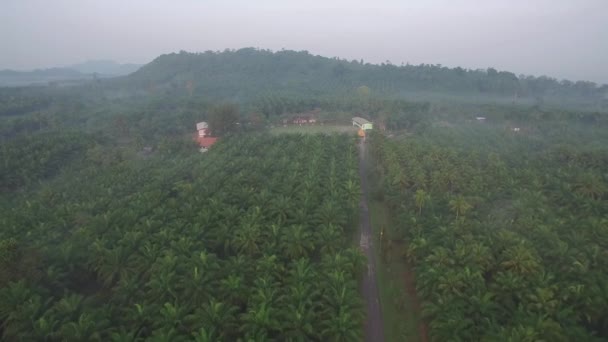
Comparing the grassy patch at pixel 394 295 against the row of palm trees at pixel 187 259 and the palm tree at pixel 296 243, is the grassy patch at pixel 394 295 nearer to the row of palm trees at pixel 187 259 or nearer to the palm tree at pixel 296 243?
the row of palm trees at pixel 187 259

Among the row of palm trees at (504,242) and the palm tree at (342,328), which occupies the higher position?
the row of palm trees at (504,242)

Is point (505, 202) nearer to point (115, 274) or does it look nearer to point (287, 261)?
point (287, 261)

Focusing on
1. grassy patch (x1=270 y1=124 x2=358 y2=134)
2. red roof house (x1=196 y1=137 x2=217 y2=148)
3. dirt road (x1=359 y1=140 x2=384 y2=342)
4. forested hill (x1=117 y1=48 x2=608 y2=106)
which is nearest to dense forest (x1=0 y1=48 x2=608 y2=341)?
dirt road (x1=359 y1=140 x2=384 y2=342)

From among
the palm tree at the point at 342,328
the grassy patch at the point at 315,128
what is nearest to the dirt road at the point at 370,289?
the palm tree at the point at 342,328

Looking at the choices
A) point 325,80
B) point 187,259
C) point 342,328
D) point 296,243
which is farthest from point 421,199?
point 325,80

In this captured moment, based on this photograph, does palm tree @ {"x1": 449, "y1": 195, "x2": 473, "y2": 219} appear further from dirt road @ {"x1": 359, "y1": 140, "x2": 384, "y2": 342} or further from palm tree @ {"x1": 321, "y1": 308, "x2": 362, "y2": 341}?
palm tree @ {"x1": 321, "y1": 308, "x2": 362, "y2": 341}

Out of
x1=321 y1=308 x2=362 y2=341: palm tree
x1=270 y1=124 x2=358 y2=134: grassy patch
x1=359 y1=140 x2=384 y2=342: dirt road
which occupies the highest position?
x1=270 y1=124 x2=358 y2=134: grassy patch

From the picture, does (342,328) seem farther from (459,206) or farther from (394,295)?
(459,206)
